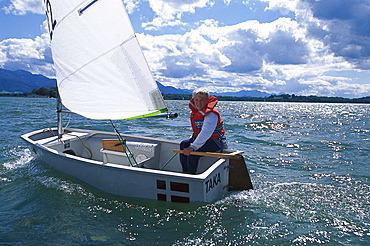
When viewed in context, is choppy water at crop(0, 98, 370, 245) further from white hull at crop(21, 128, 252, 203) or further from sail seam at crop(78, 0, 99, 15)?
sail seam at crop(78, 0, 99, 15)

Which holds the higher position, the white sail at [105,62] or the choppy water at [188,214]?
the white sail at [105,62]

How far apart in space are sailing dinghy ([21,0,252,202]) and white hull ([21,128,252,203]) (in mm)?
17

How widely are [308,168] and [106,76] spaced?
18.1 feet

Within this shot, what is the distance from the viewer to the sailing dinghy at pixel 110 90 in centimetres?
462

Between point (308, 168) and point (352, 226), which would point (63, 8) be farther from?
point (308, 168)

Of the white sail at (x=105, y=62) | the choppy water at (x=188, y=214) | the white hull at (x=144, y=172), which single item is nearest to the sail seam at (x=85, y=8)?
the white sail at (x=105, y=62)

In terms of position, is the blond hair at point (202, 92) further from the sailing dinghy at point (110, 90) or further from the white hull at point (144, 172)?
the white hull at point (144, 172)

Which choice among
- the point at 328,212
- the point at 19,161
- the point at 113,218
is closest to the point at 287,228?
the point at 328,212

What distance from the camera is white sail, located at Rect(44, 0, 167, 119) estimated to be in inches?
198

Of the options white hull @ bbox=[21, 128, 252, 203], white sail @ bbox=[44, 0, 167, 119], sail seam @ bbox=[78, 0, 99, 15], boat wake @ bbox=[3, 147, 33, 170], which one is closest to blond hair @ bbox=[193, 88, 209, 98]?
white sail @ bbox=[44, 0, 167, 119]

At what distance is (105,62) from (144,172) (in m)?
2.14

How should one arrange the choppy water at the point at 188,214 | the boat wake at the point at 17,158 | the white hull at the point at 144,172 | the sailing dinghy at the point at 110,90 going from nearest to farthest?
the choppy water at the point at 188,214
the white hull at the point at 144,172
the sailing dinghy at the point at 110,90
the boat wake at the point at 17,158

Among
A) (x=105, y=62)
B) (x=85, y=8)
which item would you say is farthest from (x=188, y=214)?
(x=85, y=8)

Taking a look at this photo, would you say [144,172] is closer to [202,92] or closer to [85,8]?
[202,92]
